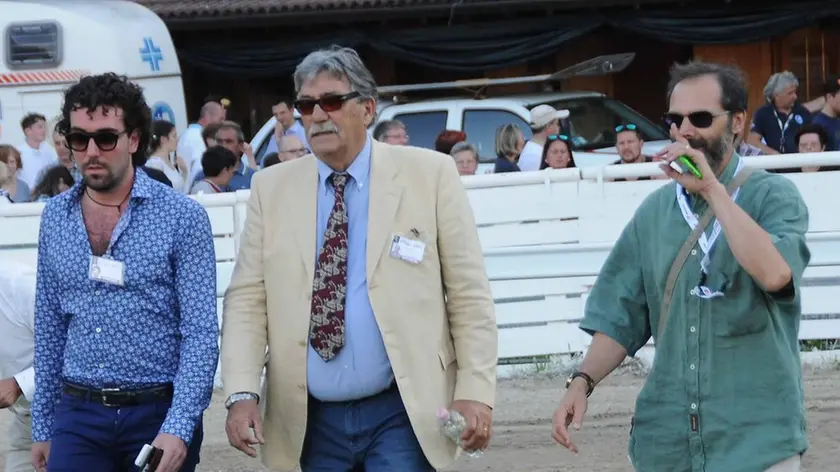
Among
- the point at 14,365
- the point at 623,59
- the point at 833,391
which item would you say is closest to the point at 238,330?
the point at 14,365

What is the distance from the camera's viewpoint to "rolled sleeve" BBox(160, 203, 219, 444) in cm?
475

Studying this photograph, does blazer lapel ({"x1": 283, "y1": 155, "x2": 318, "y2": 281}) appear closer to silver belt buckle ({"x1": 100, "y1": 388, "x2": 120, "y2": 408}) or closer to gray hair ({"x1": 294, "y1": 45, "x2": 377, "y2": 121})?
gray hair ({"x1": 294, "y1": 45, "x2": 377, "y2": 121})

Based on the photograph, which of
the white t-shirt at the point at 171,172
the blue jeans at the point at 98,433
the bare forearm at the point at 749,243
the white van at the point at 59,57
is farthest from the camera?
the white van at the point at 59,57

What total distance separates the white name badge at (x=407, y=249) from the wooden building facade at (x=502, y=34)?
13680 mm

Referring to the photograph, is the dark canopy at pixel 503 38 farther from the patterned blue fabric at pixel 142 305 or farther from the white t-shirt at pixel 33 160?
the patterned blue fabric at pixel 142 305

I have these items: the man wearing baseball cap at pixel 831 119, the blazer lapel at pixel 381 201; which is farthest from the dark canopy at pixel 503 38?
the blazer lapel at pixel 381 201

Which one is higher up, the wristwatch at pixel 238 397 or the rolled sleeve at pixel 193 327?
the rolled sleeve at pixel 193 327

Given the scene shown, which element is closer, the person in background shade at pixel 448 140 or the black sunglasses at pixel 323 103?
the black sunglasses at pixel 323 103

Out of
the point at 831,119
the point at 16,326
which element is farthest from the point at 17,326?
the point at 831,119

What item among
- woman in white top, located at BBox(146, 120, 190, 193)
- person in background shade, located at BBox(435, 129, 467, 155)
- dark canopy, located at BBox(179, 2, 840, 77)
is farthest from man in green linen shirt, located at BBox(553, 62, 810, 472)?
dark canopy, located at BBox(179, 2, 840, 77)

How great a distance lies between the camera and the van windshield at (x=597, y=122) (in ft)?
48.5

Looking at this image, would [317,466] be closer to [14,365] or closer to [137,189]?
[137,189]

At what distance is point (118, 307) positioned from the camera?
15.8 feet

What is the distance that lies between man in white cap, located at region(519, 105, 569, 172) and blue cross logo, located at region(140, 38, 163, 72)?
222 inches
